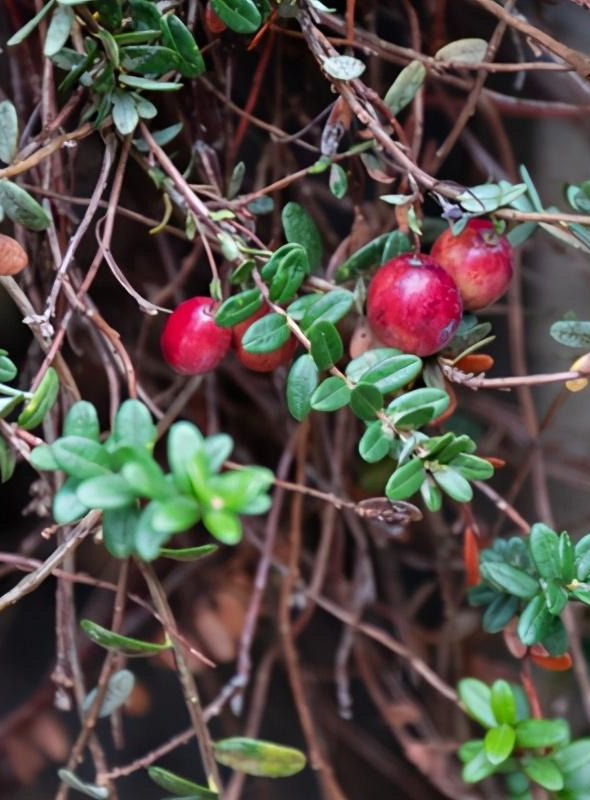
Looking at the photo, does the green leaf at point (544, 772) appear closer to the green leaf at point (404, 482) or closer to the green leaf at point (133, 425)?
the green leaf at point (404, 482)

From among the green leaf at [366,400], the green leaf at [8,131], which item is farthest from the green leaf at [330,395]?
the green leaf at [8,131]

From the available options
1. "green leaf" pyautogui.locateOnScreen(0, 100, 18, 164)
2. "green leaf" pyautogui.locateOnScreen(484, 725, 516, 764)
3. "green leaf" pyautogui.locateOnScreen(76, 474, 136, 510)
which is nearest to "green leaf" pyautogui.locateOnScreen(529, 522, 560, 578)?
"green leaf" pyautogui.locateOnScreen(484, 725, 516, 764)

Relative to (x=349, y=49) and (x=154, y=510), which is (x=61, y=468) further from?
Result: (x=349, y=49)

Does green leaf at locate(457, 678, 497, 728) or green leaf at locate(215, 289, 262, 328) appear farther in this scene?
green leaf at locate(457, 678, 497, 728)

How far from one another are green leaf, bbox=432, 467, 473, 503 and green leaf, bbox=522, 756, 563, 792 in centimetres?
20

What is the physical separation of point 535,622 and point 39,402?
0.29 metres

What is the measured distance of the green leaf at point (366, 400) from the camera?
41 cm

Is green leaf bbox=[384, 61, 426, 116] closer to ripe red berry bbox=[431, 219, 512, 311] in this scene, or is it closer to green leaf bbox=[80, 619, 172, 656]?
ripe red berry bbox=[431, 219, 512, 311]

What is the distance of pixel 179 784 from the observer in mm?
466

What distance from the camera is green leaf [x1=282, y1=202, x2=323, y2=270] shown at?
466 mm

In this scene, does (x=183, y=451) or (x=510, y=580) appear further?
(x=510, y=580)

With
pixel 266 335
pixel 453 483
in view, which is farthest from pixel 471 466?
pixel 266 335

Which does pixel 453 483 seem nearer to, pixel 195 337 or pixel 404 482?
pixel 404 482

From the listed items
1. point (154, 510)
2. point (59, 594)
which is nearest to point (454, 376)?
point (154, 510)
